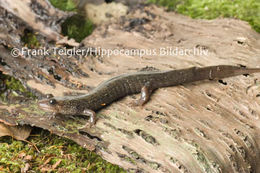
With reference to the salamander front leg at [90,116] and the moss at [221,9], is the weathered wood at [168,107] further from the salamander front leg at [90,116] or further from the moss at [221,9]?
the moss at [221,9]

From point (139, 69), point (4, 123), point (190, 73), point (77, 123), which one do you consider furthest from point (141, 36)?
point (4, 123)

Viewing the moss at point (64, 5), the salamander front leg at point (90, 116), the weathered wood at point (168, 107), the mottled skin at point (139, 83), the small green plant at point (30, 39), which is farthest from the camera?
the moss at point (64, 5)

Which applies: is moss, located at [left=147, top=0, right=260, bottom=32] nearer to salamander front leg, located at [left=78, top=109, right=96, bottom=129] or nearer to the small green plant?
the small green plant

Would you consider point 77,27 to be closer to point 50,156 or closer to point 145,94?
point 145,94

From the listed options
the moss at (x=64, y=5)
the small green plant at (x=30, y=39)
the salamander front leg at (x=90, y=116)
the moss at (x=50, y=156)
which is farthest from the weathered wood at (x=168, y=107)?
the moss at (x=64, y=5)

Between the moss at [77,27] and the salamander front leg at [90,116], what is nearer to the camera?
the salamander front leg at [90,116]

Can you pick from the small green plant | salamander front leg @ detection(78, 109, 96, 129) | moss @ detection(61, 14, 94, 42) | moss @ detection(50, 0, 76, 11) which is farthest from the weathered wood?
moss @ detection(50, 0, 76, 11)

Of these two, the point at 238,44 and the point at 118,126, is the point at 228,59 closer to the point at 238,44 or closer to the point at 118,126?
the point at 238,44
